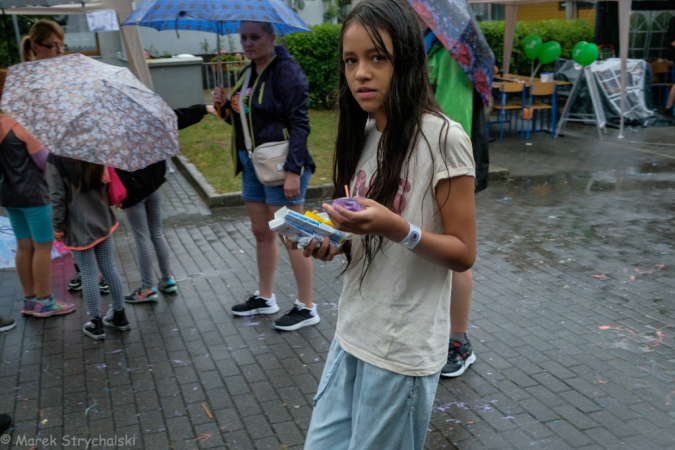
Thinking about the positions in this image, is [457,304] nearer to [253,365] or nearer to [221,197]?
[253,365]

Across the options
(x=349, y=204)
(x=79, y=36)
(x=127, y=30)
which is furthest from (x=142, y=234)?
(x=79, y=36)

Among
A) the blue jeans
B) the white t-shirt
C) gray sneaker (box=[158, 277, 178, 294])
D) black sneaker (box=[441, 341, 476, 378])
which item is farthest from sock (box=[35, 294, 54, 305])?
the white t-shirt

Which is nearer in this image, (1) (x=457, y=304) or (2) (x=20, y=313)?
(1) (x=457, y=304)

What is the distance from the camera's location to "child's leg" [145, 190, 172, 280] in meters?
5.33

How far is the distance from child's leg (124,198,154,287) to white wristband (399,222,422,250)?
3.78 m

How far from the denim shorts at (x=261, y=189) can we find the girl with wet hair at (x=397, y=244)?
2.44 meters

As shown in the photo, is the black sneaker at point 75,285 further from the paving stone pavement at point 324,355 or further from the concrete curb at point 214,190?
the concrete curb at point 214,190

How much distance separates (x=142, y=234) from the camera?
5.29 meters

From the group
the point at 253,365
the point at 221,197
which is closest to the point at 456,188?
the point at 253,365

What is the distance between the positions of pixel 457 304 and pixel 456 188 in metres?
2.25

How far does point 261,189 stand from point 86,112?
48.8 inches

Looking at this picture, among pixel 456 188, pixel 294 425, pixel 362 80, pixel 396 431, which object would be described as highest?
pixel 362 80

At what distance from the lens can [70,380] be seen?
418cm

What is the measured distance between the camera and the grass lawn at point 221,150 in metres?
9.06
